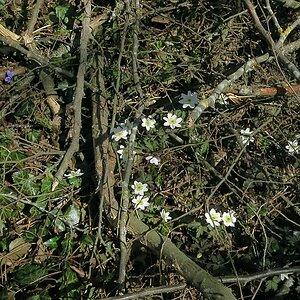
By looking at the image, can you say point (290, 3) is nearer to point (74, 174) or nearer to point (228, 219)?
point (228, 219)

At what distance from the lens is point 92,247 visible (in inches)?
96.4

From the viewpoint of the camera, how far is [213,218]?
2477 mm

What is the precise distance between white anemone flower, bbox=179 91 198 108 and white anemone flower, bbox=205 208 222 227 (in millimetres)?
585

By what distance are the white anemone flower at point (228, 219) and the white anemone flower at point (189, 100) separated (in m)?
0.60

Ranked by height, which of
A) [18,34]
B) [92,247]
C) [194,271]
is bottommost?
[92,247]

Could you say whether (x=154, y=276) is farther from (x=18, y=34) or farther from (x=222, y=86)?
(x=18, y=34)

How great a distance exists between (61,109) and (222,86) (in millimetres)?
Answer: 854

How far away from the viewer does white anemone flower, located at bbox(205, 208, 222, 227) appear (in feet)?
8.04

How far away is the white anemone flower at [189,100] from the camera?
279cm

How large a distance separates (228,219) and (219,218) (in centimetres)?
5

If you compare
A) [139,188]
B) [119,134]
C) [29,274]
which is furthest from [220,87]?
[29,274]

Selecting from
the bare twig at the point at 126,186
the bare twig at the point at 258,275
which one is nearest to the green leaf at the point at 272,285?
the bare twig at the point at 258,275

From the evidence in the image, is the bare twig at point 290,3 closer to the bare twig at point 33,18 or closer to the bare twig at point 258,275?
the bare twig at point 33,18

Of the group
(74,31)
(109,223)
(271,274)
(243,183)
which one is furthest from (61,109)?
(271,274)
